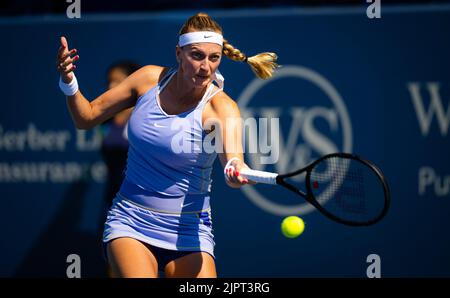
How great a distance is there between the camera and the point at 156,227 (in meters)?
3.76

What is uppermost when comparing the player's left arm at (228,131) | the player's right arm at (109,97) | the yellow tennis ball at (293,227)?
the player's right arm at (109,97)

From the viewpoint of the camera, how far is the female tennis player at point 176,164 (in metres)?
3.71

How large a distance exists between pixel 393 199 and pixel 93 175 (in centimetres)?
228

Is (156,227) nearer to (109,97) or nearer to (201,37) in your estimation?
(109,97)

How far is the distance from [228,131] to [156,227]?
0.57m

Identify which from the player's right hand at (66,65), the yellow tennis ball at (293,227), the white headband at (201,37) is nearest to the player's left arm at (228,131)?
the white headband at (201,37)

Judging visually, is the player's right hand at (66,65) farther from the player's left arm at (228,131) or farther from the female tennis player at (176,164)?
the player's left arm at (228,131)

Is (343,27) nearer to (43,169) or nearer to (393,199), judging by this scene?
(393,199)

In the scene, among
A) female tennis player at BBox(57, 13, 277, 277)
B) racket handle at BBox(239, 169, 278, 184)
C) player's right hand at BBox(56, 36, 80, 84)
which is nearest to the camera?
racket handle at BBox(239, 169, 278, 184)

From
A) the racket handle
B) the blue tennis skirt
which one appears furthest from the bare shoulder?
the racket handle

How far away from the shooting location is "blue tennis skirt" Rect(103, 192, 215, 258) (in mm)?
3740

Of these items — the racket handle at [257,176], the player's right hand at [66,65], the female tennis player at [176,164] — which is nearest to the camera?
the racket handle at [257,176]

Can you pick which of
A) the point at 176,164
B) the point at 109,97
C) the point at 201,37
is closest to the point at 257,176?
the point at 176,164

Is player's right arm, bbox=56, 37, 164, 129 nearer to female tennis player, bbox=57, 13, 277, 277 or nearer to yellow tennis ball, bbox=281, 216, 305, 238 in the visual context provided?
female tennis player, bbox=57, 13, 277, 277
